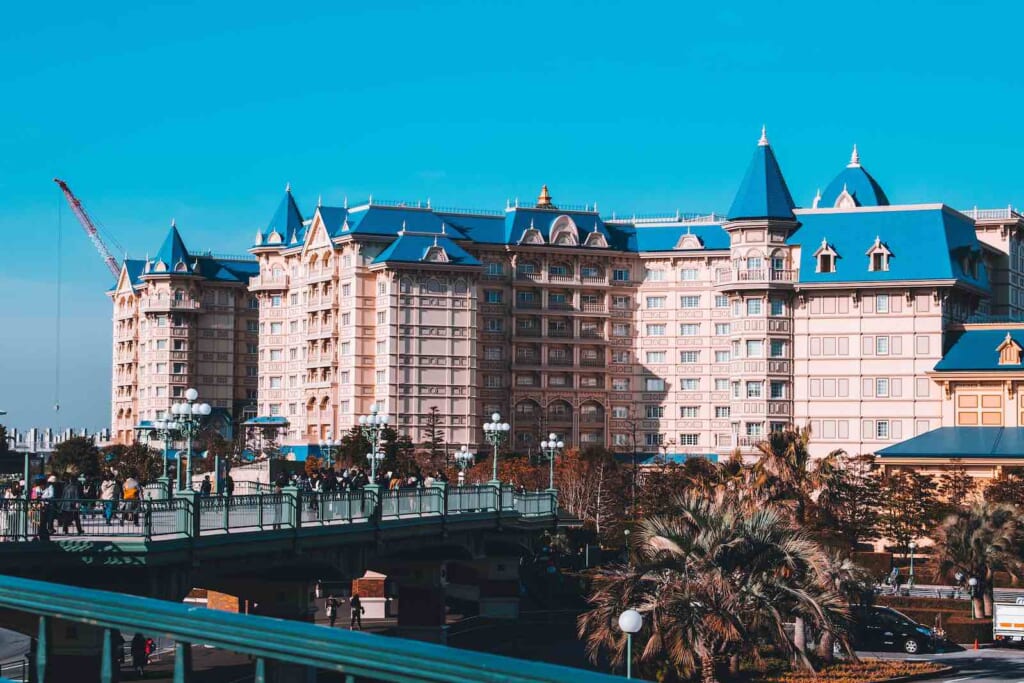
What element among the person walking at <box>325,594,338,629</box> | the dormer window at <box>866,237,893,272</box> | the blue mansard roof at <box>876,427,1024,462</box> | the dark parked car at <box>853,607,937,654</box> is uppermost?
the dormer window at <box>866,237,893,272</box>

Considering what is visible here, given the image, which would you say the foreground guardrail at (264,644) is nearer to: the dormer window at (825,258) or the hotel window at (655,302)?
the dormer window at (825,258)

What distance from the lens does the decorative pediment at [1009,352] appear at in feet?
326

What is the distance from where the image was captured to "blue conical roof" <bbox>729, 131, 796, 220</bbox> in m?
110

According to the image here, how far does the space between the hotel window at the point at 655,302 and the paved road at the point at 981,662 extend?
7030cm

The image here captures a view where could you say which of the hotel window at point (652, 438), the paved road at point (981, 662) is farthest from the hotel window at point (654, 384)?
the paved road at point (981, 662)

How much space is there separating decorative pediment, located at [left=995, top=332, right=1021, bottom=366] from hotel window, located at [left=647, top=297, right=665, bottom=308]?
31976 millimetres

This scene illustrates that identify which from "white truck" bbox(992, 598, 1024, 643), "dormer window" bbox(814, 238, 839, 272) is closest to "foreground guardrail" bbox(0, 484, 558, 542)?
"white truck" bbox(992, 598, 1024, 643)

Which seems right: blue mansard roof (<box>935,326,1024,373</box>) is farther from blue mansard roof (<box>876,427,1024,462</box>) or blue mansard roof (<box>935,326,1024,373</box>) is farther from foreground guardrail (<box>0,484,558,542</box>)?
foreground guardrail (<box>0,484,558,542</box>)

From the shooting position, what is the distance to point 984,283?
368 feet

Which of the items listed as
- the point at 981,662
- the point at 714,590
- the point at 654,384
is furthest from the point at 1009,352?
the point at 714,590

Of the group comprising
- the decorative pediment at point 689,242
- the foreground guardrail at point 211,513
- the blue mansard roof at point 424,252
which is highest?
the decorative pediment at point 689,242

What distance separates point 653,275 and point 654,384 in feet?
27.7

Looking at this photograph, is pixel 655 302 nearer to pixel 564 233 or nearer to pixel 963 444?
pixel 564 233

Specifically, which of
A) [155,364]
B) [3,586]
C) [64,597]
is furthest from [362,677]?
[155,364]
